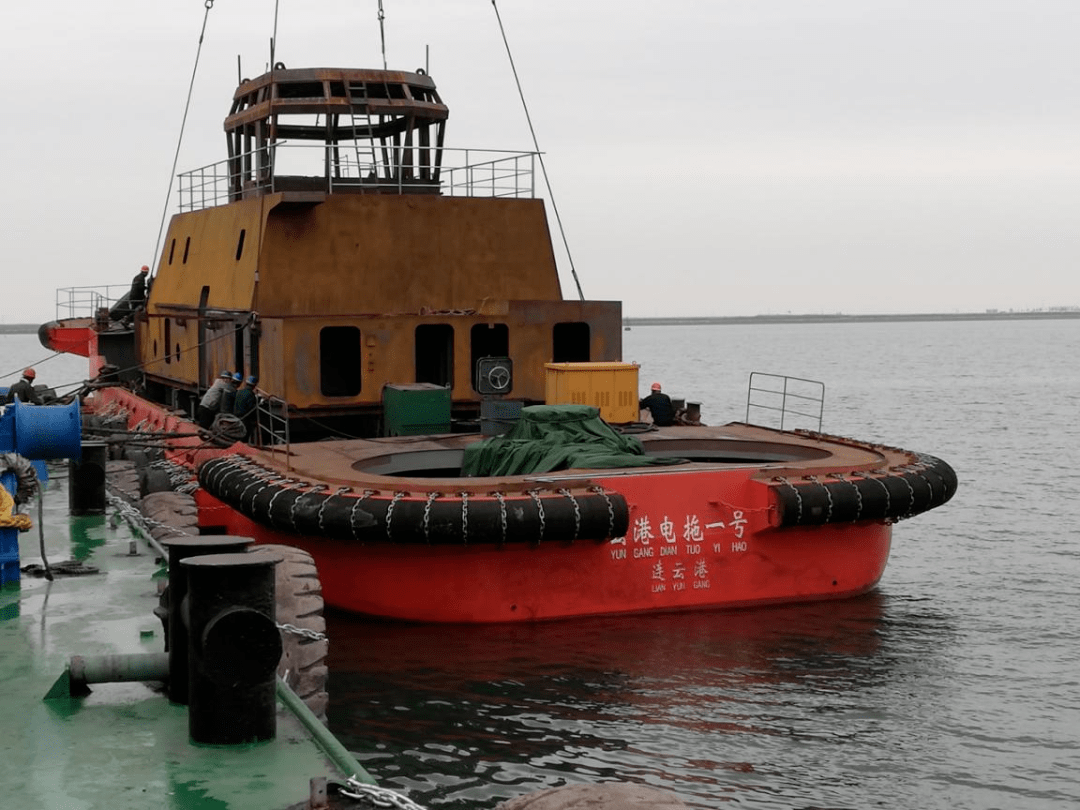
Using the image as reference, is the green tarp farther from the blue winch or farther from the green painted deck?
the green painted deck

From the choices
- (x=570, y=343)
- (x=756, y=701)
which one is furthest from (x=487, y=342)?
(x=756, y=701)

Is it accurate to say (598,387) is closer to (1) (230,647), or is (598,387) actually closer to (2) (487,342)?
(2) (487,342)

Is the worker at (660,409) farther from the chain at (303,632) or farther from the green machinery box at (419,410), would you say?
the chain at (303,632)

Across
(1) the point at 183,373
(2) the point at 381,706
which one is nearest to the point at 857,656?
(2) the point at 381,706

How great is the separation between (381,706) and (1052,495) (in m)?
16.4

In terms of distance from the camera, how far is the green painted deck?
177 inches

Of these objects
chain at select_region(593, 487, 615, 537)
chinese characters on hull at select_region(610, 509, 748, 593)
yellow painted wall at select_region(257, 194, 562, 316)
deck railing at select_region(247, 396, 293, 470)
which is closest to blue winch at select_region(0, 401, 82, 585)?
chain at select_region(593, 487, 615, 537)

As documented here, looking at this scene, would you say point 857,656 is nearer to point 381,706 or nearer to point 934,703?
point 934,703

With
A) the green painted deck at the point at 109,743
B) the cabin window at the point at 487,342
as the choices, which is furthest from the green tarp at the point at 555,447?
the green painted deck at the point at 109,743

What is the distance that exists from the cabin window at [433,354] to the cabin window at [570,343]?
126 centimetres

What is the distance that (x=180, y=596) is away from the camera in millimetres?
5242

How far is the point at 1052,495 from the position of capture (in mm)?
22266

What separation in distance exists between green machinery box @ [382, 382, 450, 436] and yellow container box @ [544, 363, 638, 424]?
3.58 feet

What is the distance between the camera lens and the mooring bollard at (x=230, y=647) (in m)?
4.85
